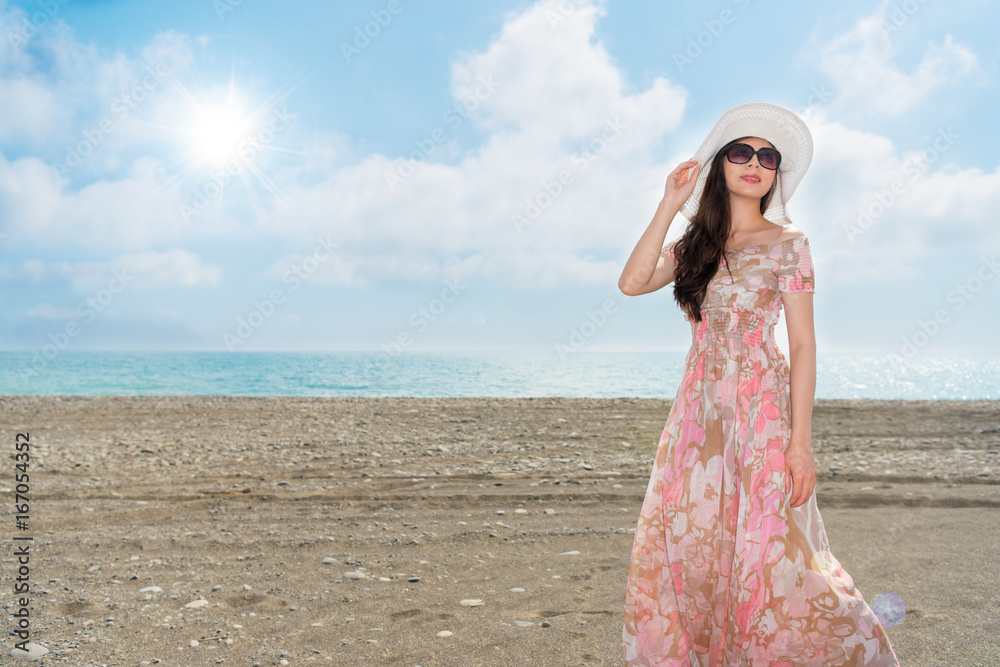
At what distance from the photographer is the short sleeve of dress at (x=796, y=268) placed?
93.3 inches

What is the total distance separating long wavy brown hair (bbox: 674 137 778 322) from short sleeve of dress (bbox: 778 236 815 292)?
23 centimetres

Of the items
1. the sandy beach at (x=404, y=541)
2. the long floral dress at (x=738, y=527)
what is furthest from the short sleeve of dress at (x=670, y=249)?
the sandy beach at (x=404, y=541)

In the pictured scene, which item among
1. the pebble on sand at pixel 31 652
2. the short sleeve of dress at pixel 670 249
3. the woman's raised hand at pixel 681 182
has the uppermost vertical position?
the woman's raised hand at pixel 681 182

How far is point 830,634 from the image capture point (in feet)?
7.29

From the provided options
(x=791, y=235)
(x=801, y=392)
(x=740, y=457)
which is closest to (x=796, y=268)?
(x=791, y=235)

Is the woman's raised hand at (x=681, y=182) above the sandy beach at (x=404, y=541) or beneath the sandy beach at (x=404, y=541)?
above

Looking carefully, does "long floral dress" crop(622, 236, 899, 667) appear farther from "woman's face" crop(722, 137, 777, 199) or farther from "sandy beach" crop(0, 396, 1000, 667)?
"sandy beach" crop(0, 396, 1000, 667)

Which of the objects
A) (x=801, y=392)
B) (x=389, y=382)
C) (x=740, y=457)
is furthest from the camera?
(x=389, y=382)

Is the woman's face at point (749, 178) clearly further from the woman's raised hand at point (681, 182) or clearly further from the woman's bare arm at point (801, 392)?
the woman's bare arm at point (801, 392)

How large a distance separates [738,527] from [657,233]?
4.17 feet

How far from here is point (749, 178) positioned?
259 cm

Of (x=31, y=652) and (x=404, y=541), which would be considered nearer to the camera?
(x=31, y=652)

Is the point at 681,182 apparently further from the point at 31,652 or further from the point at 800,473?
the point at 31,652

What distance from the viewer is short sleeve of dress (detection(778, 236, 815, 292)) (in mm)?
2369
